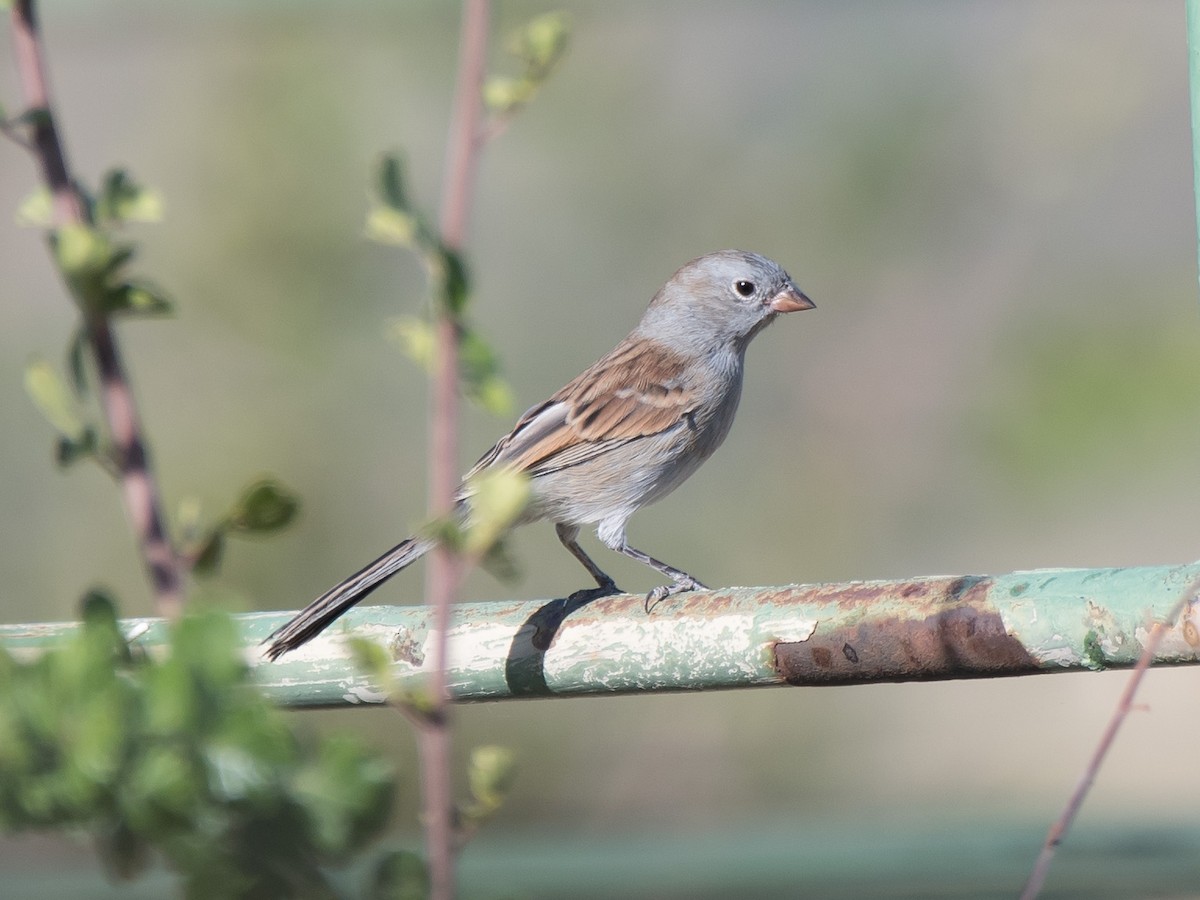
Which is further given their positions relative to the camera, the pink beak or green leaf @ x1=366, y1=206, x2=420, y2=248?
the pink beak

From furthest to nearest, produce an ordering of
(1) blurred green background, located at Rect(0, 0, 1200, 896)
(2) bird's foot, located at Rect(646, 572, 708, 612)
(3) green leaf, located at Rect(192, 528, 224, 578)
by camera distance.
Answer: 1. (1) blurred green background, located at Rect(0, 0, 1200, 896)
2. (2) bird's foot, located at Rect(646, 572, 708, 612)
3. (3) green leaf, located at Rect(192, 528, 224, 578)

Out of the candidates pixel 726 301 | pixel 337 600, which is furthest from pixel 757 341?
pixel 337 600

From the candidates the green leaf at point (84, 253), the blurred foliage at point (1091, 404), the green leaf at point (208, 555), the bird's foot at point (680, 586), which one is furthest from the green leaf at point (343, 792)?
the blurred foliage at point (1091, 404)

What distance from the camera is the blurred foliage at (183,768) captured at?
2.00 feet

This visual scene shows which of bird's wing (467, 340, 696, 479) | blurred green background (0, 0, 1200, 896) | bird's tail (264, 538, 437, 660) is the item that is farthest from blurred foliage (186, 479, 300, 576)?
blurred green background (0, 0, 1200, 896)

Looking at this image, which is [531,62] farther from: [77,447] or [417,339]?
[77,447]

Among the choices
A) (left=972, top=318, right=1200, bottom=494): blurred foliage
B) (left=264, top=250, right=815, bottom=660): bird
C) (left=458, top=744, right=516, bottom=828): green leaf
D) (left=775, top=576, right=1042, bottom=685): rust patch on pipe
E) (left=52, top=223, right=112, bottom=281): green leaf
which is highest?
(left=972, top=318, right=1200, bottom=494): blurred foliage

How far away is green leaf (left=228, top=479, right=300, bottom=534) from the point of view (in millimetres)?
723

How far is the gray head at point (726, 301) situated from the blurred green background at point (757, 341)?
93 centimetres

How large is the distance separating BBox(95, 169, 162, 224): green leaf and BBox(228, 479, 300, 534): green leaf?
140mm

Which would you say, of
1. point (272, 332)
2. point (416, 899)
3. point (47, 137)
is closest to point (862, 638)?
point (416, 899)

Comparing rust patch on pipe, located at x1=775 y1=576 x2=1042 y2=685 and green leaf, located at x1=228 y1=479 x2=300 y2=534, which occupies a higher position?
rust patch on pipe, located at x1=775 y1=576 x2=1042 y2=685

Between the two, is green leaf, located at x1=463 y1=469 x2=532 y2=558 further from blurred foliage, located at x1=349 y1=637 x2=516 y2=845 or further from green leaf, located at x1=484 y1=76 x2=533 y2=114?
green leaf, located at x1=484 y1=76 x2=533 y2=114

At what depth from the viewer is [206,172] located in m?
4.48
